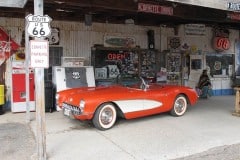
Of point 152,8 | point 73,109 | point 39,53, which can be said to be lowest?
point 73,109

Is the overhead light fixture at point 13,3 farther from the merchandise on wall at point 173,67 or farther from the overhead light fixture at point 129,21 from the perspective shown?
the merchandise on wall at point 173,67

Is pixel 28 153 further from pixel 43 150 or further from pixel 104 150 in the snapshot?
pixel 104 150

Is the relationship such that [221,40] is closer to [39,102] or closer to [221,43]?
[221,43]

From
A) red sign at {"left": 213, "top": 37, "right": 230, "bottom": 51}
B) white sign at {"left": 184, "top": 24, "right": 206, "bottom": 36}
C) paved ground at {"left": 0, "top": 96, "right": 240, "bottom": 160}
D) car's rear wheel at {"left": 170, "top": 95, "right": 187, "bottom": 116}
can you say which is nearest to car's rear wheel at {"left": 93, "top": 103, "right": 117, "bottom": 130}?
paved ground at {"left": 0, "top": 96, "right": 240, "bottom": 160}

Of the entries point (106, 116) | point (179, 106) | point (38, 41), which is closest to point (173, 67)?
point (179, 106)

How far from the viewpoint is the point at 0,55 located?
33.3 feet

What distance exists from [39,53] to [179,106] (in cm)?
520

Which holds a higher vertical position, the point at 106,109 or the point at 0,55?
the point at 0,55

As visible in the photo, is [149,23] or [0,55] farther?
[149,23]

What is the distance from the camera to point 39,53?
5.58 metres

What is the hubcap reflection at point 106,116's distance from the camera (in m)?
7.83

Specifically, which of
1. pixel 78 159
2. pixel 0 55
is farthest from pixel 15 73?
pixel 78 159

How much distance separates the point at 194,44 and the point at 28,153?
9.79m

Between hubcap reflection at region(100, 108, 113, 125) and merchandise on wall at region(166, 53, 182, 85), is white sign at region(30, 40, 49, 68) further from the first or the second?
merchandise on wall at region(166, 53, 182, 85)
